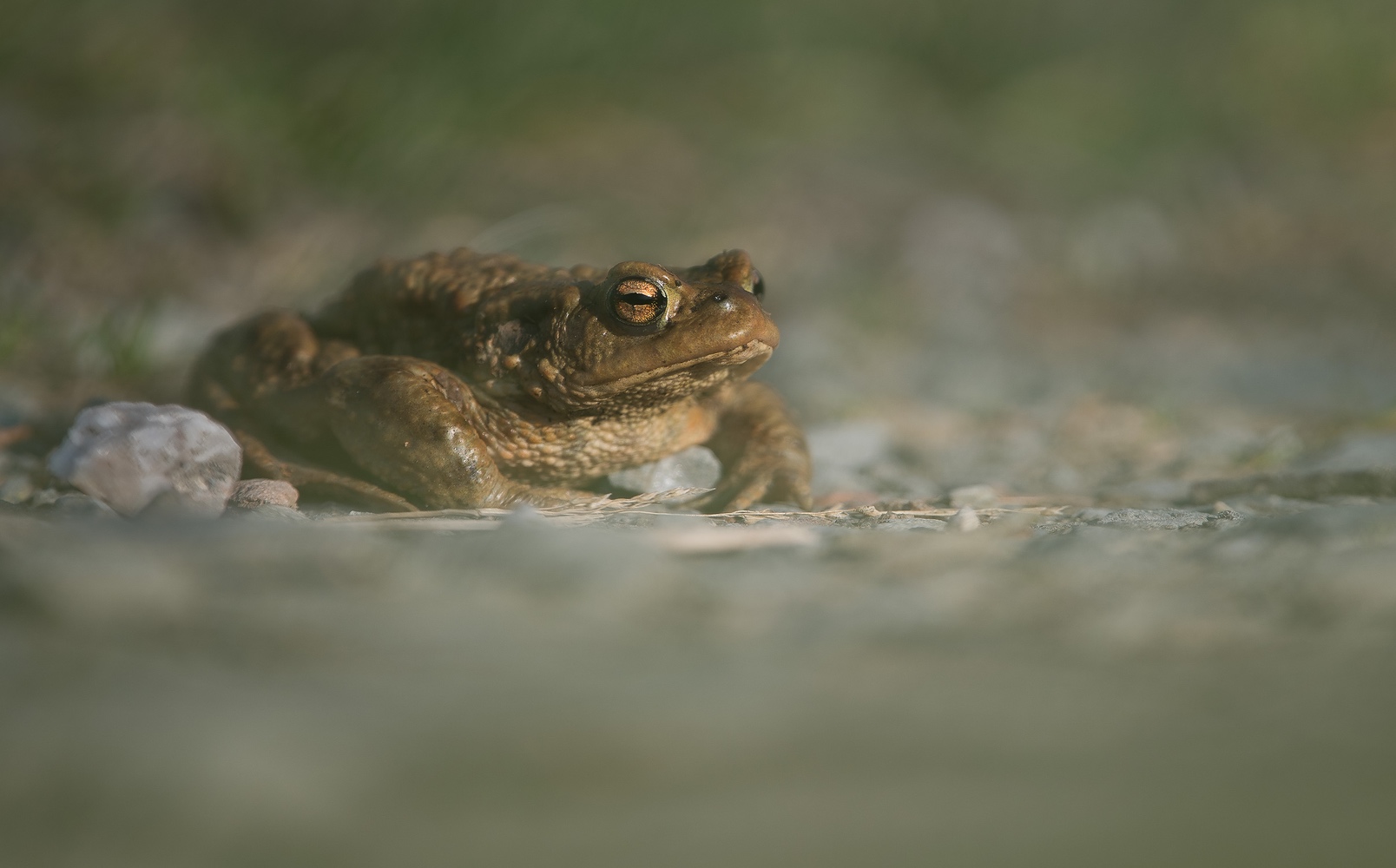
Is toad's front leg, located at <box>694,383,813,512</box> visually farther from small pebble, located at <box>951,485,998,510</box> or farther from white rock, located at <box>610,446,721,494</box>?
small pebble, located at <box>951,485,998,510</box>

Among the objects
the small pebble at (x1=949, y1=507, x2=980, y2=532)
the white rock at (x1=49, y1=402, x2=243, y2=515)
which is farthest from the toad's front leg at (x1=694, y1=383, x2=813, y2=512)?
the white rock at (x1=49, y1=402, x2=243, y2=515)

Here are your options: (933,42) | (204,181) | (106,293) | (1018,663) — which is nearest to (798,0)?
(933,42)

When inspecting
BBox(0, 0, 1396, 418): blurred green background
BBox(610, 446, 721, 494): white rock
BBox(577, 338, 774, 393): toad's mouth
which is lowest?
BBox(610, 446, 721, 494): white rock

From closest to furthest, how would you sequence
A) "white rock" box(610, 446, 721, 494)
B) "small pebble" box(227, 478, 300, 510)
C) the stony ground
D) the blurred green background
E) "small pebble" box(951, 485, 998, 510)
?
1. the stony ground
2. "small pebble" box(227, 478, 300, 510)
3. "small pebble" box(951, 485, 998, 510)
4. "white rock" box(610, 446, 721, 494)
5. the blurred green background

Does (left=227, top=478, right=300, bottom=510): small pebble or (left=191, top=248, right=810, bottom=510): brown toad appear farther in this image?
(left=191, top=248, right=810, bottom=510): brown toad

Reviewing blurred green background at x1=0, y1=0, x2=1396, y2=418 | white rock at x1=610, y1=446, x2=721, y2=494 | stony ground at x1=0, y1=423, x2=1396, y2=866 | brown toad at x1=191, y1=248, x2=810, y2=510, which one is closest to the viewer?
stony ground at x1=0, y1=423, x2=1396, y2=866

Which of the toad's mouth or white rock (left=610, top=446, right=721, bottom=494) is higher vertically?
the toad's mouth

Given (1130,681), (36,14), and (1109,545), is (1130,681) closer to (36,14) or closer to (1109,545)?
(1109,545)

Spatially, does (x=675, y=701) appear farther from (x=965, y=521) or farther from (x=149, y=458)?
(x=149, y=458)
